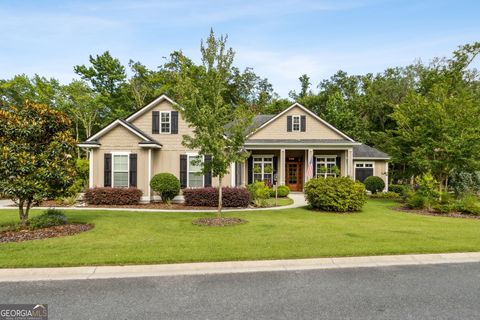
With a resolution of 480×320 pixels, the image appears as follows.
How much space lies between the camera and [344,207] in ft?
42.7

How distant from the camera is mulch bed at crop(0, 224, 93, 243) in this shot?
7.50 meters

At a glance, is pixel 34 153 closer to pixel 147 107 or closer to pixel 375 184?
pixel 147 107

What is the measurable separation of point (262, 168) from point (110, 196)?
1151cm

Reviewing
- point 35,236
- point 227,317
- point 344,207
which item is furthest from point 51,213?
point 344,207

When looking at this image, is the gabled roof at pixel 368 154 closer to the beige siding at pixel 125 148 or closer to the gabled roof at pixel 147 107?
the gabled roof at pixel 147 107

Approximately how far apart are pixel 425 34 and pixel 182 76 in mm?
13598

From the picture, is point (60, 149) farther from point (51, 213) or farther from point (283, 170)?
point (283, 170)

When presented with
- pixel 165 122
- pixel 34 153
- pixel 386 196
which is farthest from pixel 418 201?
pixel 34 153

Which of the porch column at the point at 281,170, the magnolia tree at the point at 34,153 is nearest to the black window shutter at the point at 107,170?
the magnolia tree at the point at 34,153

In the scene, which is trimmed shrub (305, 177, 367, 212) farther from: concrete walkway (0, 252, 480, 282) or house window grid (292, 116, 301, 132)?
house window grid (292, 116, 301, 132)

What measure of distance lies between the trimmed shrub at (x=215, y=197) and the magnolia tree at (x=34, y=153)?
669cm

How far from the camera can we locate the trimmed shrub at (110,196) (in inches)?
580

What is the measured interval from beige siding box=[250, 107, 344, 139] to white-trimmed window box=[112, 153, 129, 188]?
32.0 ft

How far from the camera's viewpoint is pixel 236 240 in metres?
7.43
